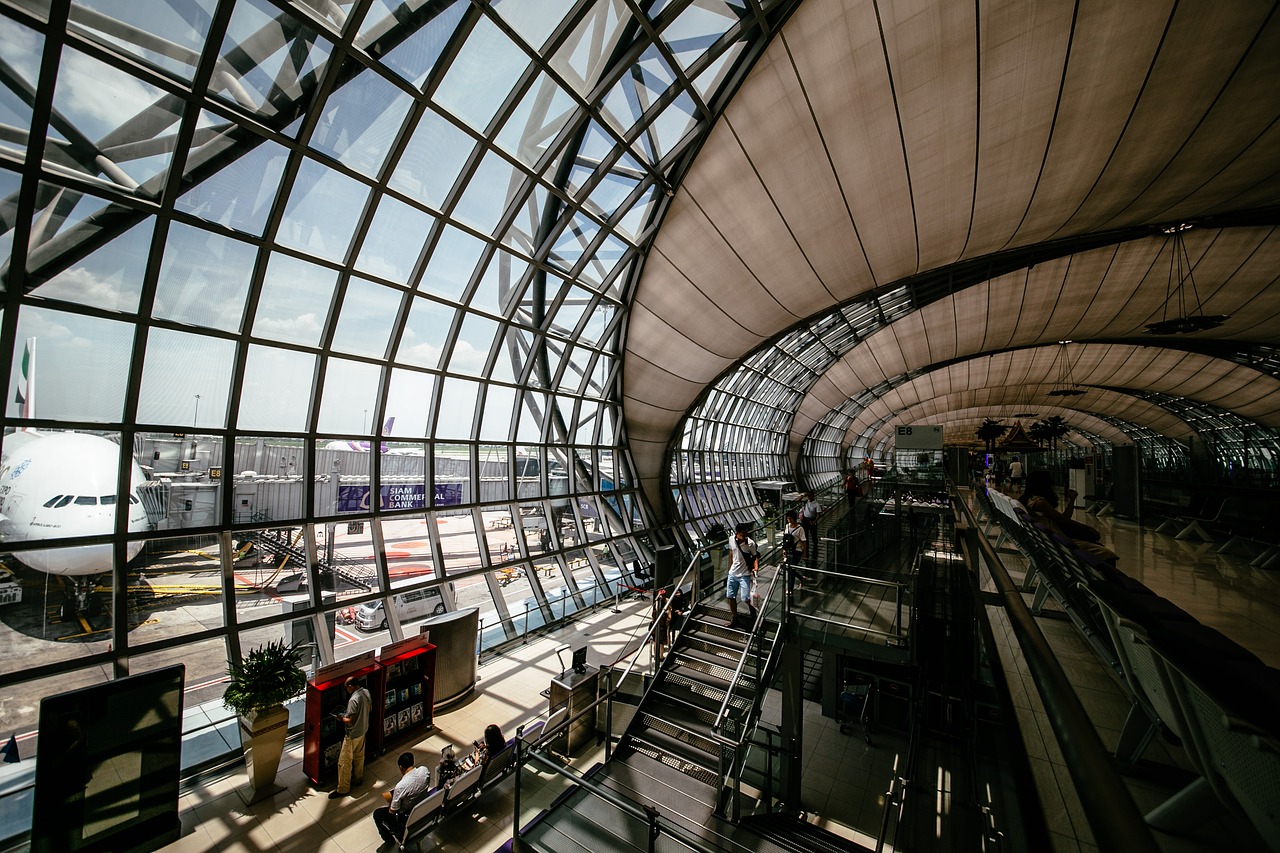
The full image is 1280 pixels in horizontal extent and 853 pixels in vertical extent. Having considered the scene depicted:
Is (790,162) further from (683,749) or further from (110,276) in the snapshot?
(110,276)

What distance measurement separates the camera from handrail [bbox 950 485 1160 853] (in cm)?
50

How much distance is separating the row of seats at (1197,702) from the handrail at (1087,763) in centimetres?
40

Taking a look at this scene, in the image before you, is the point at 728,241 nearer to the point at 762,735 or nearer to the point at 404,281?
the point at 404,281

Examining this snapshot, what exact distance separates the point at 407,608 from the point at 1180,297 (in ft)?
124

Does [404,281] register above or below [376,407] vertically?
above

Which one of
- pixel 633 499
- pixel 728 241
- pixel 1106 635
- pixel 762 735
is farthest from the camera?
pixel 633 499

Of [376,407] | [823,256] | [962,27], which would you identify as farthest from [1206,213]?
[376,407]

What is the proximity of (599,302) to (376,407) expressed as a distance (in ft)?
24.2

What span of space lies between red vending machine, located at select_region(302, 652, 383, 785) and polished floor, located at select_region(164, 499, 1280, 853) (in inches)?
14.9

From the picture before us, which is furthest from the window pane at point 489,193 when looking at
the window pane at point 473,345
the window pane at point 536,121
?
the window pane at point 473,345

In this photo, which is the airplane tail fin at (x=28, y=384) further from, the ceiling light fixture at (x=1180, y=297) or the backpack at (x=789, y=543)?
the ceiling light fixture at (x=1180, y=297)

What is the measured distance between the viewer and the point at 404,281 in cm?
1116

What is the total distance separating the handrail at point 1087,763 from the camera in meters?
0.50

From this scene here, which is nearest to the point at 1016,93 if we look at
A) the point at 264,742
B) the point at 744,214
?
the point at 744,214
